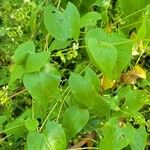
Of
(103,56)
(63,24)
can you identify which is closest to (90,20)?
(63,24)

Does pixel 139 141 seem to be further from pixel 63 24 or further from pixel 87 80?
pixel 63 24

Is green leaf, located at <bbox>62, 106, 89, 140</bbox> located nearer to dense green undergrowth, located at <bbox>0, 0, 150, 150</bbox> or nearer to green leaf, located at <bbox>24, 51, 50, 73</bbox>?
dense green undergrowth, located at <bbox>0, 0, 150, 150</bbox>

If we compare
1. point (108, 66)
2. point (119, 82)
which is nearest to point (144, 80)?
point (119, 82)

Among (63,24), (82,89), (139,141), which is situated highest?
(63,24)

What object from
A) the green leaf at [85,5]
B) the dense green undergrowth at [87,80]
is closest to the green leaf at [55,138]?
the dense green undergrowth at [87,80]

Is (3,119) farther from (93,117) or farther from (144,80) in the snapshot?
(144,80)

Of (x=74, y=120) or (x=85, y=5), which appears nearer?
(x=74, y=120)

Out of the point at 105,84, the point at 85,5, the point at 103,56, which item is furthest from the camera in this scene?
the point at 85,5
